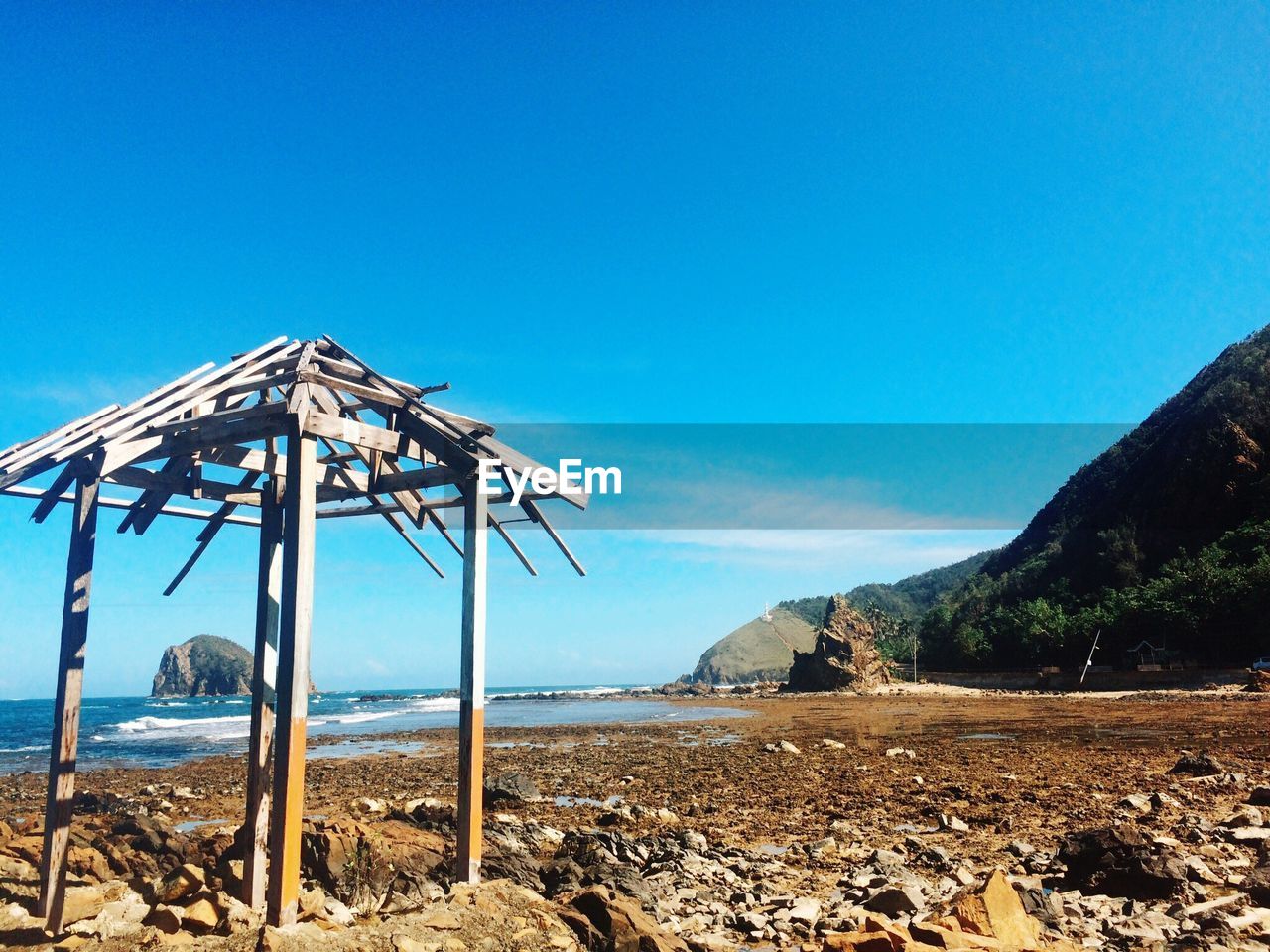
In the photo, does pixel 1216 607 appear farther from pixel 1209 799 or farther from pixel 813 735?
pixel 1209 799

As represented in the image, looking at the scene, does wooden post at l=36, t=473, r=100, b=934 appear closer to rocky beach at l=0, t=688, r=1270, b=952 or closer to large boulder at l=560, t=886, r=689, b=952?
rocky beach at l=0, t=688, r=1270, b=952

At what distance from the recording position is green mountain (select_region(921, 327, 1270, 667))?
52281mm

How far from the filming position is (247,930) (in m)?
5.71

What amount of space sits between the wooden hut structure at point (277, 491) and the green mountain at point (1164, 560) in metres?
57.4

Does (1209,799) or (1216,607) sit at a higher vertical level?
(1216,607)

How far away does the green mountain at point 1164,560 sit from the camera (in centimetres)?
5228

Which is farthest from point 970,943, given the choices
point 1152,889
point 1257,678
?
point 1257,678

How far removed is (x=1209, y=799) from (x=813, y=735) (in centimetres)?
1533

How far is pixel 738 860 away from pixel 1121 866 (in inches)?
143

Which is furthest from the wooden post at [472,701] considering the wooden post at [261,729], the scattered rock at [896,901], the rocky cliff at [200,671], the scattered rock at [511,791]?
the rocky cliff at [200,671]

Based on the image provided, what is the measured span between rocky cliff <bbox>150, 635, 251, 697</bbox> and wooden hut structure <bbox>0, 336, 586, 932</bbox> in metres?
163

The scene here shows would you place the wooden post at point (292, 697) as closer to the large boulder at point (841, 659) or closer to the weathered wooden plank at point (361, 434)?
the weathered wooden plank at point (361, 434)

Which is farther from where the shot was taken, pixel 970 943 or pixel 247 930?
pixel 247 930

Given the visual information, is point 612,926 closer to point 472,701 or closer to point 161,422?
point 472,701
